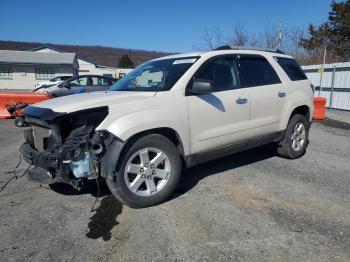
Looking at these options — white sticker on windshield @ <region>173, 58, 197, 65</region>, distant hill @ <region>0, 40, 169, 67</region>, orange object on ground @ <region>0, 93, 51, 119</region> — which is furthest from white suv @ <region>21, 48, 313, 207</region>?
distant hill @ <region>0, 40, 169, 67</region>

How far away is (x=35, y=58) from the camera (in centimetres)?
4525

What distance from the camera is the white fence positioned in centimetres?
1525

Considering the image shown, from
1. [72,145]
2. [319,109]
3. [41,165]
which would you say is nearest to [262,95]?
[72,145]

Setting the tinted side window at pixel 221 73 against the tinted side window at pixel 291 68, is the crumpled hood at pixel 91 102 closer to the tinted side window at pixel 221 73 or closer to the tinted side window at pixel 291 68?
the tinted side window at pixel 221 73

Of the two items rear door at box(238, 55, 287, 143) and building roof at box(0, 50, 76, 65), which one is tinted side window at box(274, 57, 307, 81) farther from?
building roof at box(0, 50, 76, 65)

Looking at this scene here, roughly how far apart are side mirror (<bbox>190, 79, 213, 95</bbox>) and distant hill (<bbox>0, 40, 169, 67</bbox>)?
118 meters

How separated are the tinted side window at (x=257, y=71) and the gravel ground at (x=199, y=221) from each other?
1.45 metres

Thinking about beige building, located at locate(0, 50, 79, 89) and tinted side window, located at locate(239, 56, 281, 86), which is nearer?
tinted side window, located at locate(239, 56, 281, 86)

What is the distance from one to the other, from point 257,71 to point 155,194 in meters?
2.58

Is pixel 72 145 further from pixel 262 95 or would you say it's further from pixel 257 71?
pixel 257 71

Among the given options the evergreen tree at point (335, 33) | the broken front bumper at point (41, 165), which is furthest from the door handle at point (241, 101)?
the evergreen tree at point (335, 33)

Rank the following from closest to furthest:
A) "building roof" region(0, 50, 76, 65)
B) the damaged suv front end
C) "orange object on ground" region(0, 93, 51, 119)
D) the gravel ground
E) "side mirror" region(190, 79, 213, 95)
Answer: the gravel ground < the damaged suv front end < "side mirror" region(190, 79, 213, 95) < "orange object on ground" region(0, 93, 51, 119) < "building roof" region(0, 50, 76, 65)

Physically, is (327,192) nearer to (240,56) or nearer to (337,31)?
(240,56)

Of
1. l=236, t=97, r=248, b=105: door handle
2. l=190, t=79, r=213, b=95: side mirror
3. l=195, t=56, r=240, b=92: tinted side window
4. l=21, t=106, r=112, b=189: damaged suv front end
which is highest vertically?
l=195, t=56, r=240, b=92: tinted side window
